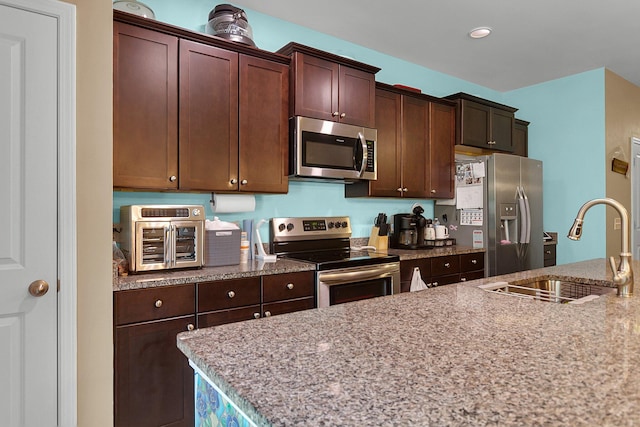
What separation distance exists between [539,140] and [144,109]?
4.37 meters

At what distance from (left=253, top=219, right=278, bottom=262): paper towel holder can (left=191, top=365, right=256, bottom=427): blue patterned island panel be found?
1.64m

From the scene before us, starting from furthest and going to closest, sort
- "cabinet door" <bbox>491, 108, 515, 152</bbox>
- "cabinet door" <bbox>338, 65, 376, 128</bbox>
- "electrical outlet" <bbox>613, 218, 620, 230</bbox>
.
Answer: "electrical outlet" <bbox>613, 218, 620, 230</bbox> < "cabinet door" <bbox>491, 108, 515, 152</bbox> < "cabinet door" <bbox>338, 65, 376, 128</bbox>

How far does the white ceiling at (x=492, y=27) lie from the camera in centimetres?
281

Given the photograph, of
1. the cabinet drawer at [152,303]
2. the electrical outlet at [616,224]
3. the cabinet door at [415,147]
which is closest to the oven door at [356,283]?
the cabinet drawer at [152,303]

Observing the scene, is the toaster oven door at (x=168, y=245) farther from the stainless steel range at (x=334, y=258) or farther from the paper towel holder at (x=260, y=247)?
the stainless steel range at (x=334, y=258)

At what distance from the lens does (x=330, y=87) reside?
285cm

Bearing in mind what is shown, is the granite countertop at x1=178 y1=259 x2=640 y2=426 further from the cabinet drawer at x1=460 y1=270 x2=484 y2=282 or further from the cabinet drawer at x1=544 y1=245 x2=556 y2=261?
the cabinet drawer at x1=544 y1=245 x2=556 y2=261

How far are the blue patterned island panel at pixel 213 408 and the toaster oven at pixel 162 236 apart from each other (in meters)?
1.21

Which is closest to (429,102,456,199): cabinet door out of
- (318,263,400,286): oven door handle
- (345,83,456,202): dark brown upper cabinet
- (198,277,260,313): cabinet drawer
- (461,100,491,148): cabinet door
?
(345,83,456,202): dark brown upper cabinet

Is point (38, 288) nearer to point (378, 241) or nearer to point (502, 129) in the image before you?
point (378, 241)

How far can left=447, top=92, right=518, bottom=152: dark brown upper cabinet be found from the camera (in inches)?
149

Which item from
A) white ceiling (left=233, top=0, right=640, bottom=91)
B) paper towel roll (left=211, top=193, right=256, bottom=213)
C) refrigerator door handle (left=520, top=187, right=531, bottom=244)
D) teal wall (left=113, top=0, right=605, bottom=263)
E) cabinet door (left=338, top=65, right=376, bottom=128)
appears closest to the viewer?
paper towel roll (left=211, top=193, right=256, bottom=213)

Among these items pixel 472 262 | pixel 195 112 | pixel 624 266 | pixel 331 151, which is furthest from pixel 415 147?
pixel 624 266

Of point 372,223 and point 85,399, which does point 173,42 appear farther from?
point 372,223
